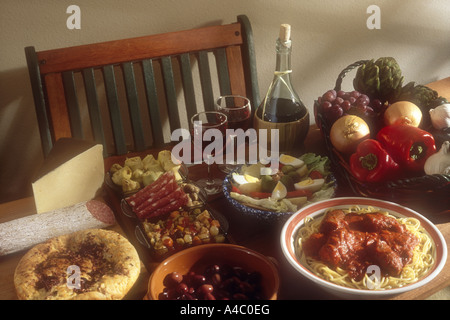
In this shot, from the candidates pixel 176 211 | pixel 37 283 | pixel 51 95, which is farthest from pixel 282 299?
pixel 51 95

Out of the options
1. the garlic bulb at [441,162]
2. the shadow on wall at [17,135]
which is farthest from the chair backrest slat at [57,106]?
Result: the garlic bulb at [441,162]

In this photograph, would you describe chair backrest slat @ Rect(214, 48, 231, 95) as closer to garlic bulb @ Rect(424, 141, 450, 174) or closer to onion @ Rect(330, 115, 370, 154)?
onion @ Rect(330, 115, 370, 154)

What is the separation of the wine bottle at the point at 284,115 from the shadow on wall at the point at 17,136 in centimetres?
95

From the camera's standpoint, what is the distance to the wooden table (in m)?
1.03

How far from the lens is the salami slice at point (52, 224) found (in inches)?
44.6

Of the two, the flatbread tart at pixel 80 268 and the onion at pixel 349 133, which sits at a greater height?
the onion at pixel 349 133

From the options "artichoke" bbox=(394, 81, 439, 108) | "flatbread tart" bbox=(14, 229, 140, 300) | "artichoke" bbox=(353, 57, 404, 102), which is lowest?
"flatbread tart" bbox=(14, 229, 140, 300)

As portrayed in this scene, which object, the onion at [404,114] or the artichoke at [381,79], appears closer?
the onion at [404,114]

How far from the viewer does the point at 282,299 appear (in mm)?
1007

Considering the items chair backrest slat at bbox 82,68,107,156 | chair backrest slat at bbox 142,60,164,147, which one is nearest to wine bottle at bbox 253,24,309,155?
chair backrest slat at bbox 142,60,164,147

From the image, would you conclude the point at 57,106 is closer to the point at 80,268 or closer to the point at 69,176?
the point at 69,176

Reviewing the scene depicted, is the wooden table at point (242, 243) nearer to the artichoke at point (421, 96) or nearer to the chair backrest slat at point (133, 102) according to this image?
the chair backrest slat at point (133, 102)

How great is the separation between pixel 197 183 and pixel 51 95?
25.2 inches
